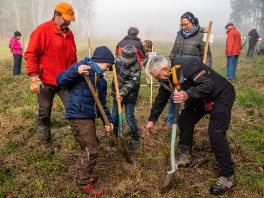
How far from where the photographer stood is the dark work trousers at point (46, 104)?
4.00 meters

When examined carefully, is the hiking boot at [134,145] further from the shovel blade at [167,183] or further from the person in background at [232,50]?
the person in background at [232,50]

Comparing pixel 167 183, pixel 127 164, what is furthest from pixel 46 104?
pixel 167 183

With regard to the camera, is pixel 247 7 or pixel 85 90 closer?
pixel 85 90

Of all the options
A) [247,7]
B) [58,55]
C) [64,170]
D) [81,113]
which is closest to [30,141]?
[64,170]

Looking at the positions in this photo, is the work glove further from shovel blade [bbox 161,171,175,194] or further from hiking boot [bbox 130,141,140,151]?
shovel blade [bbox 161,171,175,194]

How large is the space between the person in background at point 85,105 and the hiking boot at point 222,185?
4.54 feet

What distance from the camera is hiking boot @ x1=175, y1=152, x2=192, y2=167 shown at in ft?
12.6

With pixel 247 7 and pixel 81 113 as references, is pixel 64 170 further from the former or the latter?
pixel 247 7

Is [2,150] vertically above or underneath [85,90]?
underneath

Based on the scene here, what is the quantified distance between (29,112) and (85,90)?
10.3 ft

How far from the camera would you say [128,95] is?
4.20 meters

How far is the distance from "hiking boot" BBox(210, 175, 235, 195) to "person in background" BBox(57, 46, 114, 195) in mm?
1382

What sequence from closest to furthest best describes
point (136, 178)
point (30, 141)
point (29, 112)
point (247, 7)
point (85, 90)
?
point (85, 90) → point (136, 178) → point (30, 141) → point (29, 112) → point (247, 7)

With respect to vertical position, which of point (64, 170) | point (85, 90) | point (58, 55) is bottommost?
point (64, 170)
